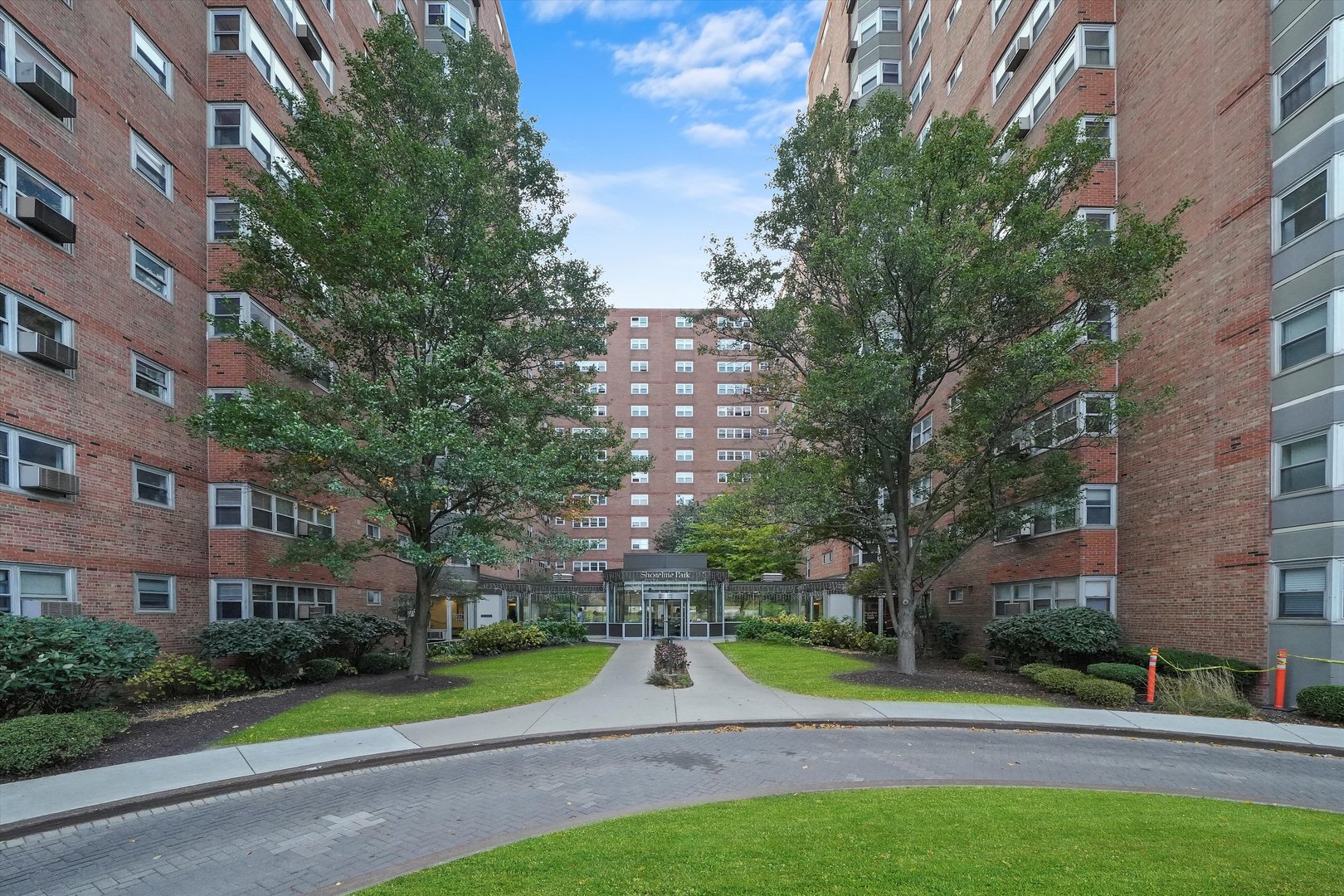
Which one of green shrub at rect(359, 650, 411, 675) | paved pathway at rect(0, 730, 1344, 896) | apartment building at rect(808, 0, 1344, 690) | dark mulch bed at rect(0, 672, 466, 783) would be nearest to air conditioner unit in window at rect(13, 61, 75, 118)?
dark mulch bed at rect(0, 672, 466, 783)

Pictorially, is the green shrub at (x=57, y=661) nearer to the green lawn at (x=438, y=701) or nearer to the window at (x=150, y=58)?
the green lawn at (x=438, y=701)

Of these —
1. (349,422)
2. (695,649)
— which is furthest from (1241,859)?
(695,649)

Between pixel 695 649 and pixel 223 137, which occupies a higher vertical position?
pixel 223 137

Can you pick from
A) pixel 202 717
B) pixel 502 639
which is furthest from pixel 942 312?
pixel 502 639

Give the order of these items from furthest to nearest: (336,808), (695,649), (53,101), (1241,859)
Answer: (695,649)
(53,101)
(336,808)
(1241,859)

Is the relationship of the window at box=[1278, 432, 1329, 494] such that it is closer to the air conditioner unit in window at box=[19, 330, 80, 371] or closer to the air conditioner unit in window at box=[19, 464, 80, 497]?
the air conditioner unit in window at box=[19, 464, 80, 497]

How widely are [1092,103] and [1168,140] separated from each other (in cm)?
306

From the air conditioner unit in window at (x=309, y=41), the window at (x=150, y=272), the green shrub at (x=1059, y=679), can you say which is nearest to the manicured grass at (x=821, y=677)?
the green shrub at (x=1059, y=679)

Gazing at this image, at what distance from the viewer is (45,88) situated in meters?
13.6

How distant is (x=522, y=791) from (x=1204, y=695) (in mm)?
12718

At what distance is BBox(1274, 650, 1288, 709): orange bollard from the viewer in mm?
13602

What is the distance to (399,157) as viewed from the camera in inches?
628

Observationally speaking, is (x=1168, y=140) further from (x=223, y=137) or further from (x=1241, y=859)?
(x=223, y=137)

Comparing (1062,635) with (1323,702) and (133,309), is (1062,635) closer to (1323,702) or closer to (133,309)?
(1323,702)
